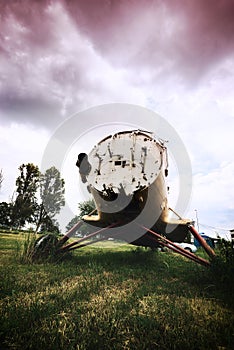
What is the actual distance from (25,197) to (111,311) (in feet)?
92.6

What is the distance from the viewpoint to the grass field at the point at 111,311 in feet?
5.82

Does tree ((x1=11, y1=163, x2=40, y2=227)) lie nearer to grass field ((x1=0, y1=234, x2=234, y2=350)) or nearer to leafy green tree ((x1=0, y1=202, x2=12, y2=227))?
leafy green tree ((x1=0, y1=202, x2=12, y2=227))

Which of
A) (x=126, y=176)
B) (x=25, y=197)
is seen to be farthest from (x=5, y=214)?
(x=126, y=176)

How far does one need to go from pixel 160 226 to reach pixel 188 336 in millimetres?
3997

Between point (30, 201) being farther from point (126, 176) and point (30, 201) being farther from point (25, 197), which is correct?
point (126, 176)

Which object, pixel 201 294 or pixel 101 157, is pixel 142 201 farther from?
pixel 201 294

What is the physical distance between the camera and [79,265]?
503 cm

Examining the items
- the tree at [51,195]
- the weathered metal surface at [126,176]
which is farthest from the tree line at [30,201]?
the weathered metal surface at [126,176]

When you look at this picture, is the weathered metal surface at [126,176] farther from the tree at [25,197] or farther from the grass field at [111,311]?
the tree at [25,197]

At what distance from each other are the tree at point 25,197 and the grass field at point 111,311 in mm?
24172

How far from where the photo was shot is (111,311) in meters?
2.40

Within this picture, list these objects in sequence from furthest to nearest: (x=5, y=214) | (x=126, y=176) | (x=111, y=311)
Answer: (x=5, y=214) → (x=126, y=176) → (x=111, y=311)

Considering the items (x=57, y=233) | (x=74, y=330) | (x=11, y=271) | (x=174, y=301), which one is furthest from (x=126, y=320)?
(x=57, y=233)

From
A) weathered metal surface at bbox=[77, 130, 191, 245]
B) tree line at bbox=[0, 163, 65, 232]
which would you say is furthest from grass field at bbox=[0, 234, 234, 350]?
tree line at bbox=[0, 163, 65, 232]
